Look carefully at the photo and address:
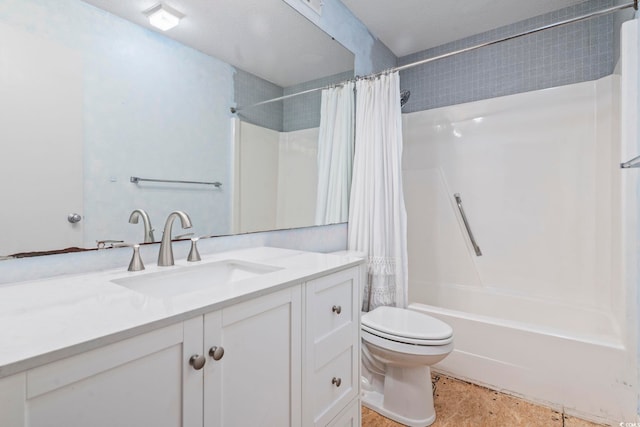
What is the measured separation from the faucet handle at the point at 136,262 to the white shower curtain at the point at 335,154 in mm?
1066

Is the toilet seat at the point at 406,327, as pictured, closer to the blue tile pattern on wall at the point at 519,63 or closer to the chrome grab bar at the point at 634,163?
the chrome grab bar at the point at 634,163

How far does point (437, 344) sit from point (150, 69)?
1641 millimetres

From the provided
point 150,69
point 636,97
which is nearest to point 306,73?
point 150,69

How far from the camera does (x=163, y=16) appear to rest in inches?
47.9

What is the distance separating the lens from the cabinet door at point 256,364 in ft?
2.51

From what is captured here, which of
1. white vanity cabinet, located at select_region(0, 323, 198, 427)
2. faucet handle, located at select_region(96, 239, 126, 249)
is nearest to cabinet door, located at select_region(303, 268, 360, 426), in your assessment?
white vanity cabinet, located at select_region(0, 323, 198, 427)

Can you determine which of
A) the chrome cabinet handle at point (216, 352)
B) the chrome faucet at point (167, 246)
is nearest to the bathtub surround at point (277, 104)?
the chrome faucet at point (167, 246)

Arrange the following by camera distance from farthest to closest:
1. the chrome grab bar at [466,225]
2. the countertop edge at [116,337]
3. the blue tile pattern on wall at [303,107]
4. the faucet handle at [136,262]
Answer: the chrome grab bar at [466,225], the blue tile pattern on wall at [303,107], the faucet handle at [136,262], the countertop edge at [116,337]

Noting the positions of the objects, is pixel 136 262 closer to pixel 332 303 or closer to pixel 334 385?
pixel 332 303

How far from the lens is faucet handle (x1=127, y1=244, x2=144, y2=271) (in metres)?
1.05

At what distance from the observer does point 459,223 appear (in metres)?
2.65

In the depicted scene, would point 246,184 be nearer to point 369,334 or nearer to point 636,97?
point 369,334

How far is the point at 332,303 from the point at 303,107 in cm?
117

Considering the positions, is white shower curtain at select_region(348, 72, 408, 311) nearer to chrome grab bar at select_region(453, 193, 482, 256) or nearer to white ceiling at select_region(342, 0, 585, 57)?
Answer: white ceiling at select_region(342, 0, 585, 57)
